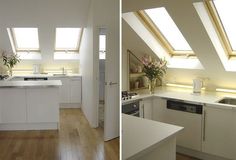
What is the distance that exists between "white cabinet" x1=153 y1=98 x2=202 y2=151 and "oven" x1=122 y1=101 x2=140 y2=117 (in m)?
0.06

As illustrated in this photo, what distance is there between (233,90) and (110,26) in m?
1.77

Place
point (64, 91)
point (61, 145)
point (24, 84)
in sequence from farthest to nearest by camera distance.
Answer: point (64, 91), point (24, 84), point (61, 145)

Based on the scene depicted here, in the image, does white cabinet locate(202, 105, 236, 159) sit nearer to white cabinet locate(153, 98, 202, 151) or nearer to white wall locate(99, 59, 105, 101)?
white cabinet locate(153, 98, 202, 151)

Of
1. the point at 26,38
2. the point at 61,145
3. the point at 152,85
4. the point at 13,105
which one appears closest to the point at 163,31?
the point at 152,85

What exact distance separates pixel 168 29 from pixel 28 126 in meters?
2.44

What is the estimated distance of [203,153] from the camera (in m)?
0.66

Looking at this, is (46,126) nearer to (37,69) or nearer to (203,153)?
(37,69)

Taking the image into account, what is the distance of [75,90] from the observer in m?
3.51

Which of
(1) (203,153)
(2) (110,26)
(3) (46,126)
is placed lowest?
(3) (46,126)

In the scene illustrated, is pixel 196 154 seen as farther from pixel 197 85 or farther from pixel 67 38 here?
pixel 67 38

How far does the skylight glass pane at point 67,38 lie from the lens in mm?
3391

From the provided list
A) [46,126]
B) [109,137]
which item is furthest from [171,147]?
[46,126]

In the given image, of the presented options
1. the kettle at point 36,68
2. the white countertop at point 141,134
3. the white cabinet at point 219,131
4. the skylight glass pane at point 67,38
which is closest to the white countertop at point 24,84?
the kettle at point 36,68

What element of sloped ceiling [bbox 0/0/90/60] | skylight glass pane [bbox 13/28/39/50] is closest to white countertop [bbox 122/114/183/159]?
sloped ceiling [bbox 0/0/90/60]
